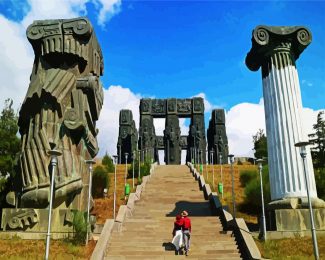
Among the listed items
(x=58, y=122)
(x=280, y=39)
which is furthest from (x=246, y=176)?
(x=58, y=122)

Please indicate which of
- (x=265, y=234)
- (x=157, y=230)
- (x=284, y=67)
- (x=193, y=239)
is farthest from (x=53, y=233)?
(x=284, y=67)

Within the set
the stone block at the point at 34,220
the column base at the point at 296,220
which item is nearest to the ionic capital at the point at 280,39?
the column base at the point at 296,220

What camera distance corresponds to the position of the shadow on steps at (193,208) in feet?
56.4

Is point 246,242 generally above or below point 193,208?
below

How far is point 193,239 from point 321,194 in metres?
8.20

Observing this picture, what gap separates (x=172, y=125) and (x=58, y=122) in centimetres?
3392

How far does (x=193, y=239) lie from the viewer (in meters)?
12.9

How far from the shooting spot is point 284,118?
1390 cm

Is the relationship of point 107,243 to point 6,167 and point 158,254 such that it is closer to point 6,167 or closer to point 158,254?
point 158,254

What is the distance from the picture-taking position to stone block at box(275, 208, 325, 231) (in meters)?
12.2

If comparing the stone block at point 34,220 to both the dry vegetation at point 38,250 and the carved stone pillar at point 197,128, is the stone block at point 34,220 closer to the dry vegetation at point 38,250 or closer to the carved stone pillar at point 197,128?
the dry vegetation at point 38,250

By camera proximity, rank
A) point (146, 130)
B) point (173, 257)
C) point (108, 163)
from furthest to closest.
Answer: point (146, 130) < point (108, 163) < point (173, 257)

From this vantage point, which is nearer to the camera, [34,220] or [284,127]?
[34,220]

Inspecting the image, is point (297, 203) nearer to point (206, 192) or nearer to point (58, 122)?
point (206, 192)
